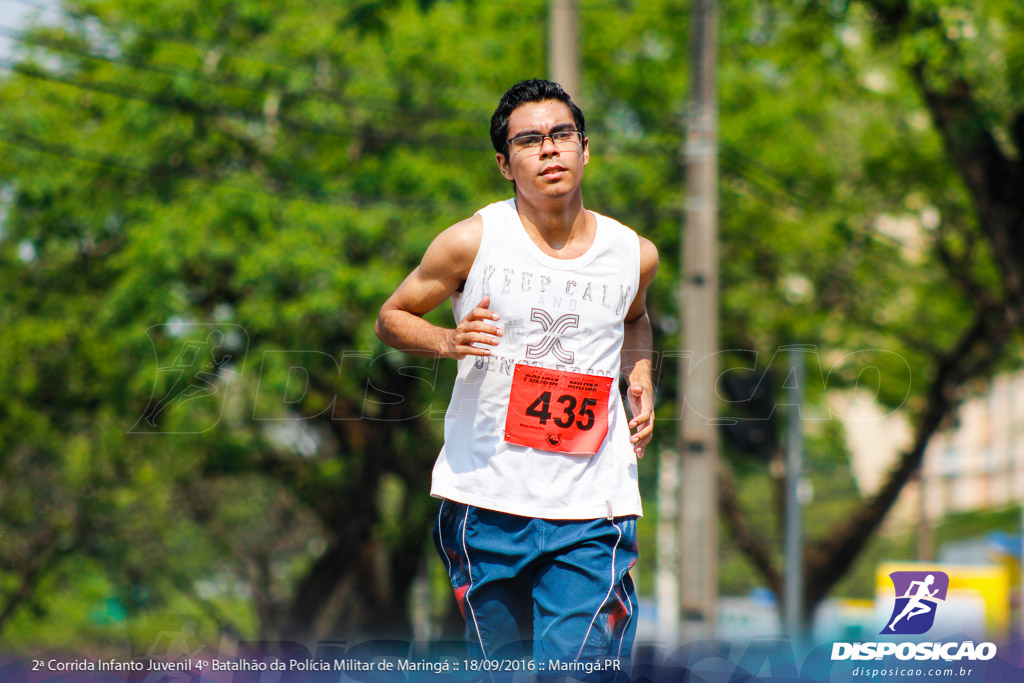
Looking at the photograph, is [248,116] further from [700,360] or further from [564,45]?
[700,360]

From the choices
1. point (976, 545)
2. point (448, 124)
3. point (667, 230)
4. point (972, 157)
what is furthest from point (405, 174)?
point (976, 545)

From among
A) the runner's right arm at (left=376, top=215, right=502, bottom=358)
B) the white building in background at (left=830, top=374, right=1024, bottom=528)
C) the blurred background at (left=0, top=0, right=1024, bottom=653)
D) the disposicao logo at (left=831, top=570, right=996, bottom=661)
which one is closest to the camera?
the runner's right arm at (left=376, top=215, right=502, bottom=358)

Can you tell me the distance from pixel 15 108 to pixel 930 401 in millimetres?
12231

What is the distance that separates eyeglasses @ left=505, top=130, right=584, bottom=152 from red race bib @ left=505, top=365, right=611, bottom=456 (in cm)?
57

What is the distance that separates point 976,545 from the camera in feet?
102

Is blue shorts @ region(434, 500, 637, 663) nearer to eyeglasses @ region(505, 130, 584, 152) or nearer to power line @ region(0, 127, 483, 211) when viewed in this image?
eyeglasses @ region(505, 130, 584, 152)

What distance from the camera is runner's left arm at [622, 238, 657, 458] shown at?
10.2ft


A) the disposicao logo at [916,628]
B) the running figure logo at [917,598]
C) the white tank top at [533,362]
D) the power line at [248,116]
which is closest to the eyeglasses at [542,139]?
the white tank top at [533,362]

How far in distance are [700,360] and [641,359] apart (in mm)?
5262

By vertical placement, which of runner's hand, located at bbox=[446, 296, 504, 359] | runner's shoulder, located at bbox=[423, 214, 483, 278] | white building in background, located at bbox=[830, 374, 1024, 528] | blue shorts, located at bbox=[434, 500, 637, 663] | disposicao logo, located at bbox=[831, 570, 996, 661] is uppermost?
runner's shoulder, located at bbox=[423, 214, 483, 278]

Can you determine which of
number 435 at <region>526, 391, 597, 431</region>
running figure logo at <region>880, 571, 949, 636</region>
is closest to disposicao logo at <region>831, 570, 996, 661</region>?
running figure logo at <region>880, 571, 949, 636</region>

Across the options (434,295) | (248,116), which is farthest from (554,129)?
(248,116)

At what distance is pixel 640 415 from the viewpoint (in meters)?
3.08

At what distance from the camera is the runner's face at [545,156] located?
2982 mm
